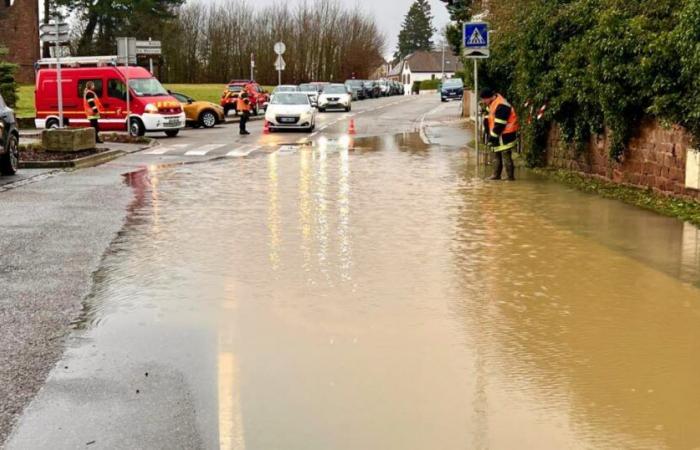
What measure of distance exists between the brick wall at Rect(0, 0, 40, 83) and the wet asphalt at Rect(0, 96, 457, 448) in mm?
51086

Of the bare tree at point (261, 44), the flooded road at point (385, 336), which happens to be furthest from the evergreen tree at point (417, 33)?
the flooded road at point (385, 336)

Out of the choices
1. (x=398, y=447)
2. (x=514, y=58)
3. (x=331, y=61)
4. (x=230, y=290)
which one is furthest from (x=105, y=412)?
(x=331, y=61)

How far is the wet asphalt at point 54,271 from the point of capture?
15.9 ft

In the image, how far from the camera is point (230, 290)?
7457 millimetres

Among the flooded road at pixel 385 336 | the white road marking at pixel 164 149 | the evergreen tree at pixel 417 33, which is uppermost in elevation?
the evergreen tree at pixel 417 33

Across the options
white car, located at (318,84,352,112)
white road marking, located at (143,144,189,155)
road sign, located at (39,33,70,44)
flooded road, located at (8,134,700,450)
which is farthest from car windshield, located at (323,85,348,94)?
flooded road, located at (8,134,700,450)

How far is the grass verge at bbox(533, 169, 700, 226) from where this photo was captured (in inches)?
456

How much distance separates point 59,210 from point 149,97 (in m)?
16.9

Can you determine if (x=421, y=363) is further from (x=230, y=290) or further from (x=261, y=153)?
(x=261, y=153)

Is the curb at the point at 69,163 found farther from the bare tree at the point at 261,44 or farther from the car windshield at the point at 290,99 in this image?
the bare tree at the point at 261,44

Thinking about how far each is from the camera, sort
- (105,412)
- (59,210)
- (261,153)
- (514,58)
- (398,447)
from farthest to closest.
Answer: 1. (261,153)
2. (514,58)
3. (59,210)
4. (105,412)
5. (398,447)

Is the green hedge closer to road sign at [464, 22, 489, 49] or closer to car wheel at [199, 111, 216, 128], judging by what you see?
road sign at [464, 22, 489, 49]

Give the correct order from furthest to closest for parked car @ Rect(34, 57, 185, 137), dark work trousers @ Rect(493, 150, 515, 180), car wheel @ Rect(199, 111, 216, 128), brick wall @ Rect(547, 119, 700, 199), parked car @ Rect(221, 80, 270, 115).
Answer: parked car @ Rect(221, 80, 270, 115) < car wheel @ Rect(199, 111, 216, 128) < parked car @ Rect(34, 57, 185, 137) < dark work trousers @ Rect(493, 150, 515, 180) < brick wall @ Rect(547, 119, 700, 199)

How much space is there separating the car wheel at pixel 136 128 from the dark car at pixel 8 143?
11.1 meters
